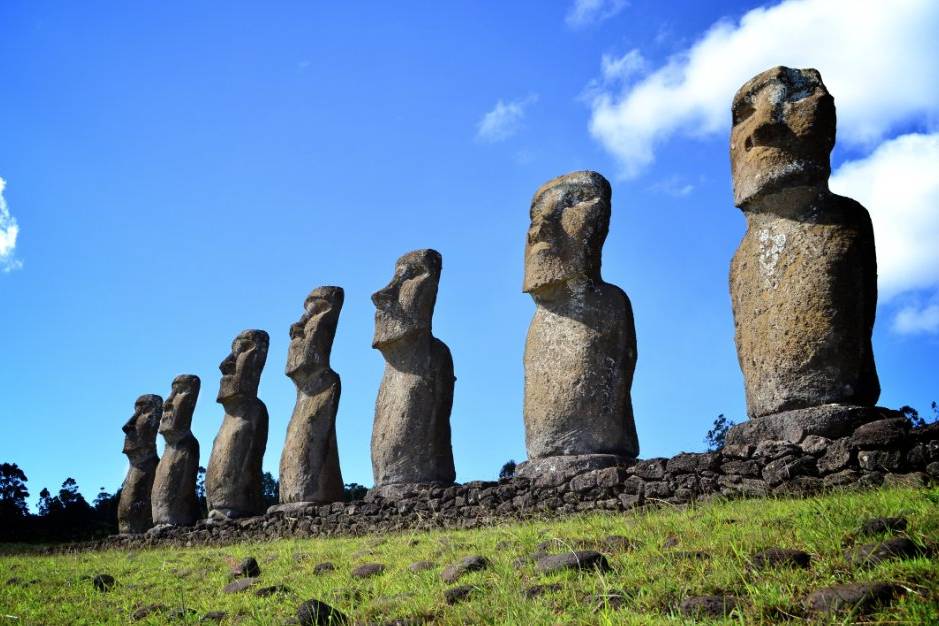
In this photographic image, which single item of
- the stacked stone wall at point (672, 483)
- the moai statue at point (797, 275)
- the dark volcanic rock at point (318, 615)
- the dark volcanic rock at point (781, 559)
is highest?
the moai statue at point (797, 275)

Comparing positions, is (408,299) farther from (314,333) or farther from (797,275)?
(797,275)

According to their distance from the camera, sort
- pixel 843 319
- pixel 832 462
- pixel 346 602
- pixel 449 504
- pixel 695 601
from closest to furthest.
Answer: pixel 695 601 < pixel 346 602 < pixel 832 462 < pixel 843 319 < pixel 449 504

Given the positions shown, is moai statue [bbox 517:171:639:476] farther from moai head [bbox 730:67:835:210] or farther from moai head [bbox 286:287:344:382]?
moai head [bbox 286:287:344:382]

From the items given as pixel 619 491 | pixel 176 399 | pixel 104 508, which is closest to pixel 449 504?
pixel 619 491

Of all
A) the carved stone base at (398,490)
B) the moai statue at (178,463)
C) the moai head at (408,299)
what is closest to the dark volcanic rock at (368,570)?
the carved stone base at (398,490)

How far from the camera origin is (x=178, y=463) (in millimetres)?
17422

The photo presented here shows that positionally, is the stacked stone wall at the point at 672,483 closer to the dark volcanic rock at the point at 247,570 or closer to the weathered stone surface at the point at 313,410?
the weathered stone surface at the point at 313,410

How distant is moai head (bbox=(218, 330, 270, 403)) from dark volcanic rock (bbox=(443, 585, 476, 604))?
1132 centimetres

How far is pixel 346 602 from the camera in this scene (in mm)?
5984

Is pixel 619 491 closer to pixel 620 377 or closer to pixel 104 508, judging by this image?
pixel 620 377

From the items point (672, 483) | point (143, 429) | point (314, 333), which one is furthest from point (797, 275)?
point (143, 429)

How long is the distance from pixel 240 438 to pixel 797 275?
10.3m

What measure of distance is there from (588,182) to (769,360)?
3.55 meters

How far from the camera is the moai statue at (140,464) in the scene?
18484 mm
